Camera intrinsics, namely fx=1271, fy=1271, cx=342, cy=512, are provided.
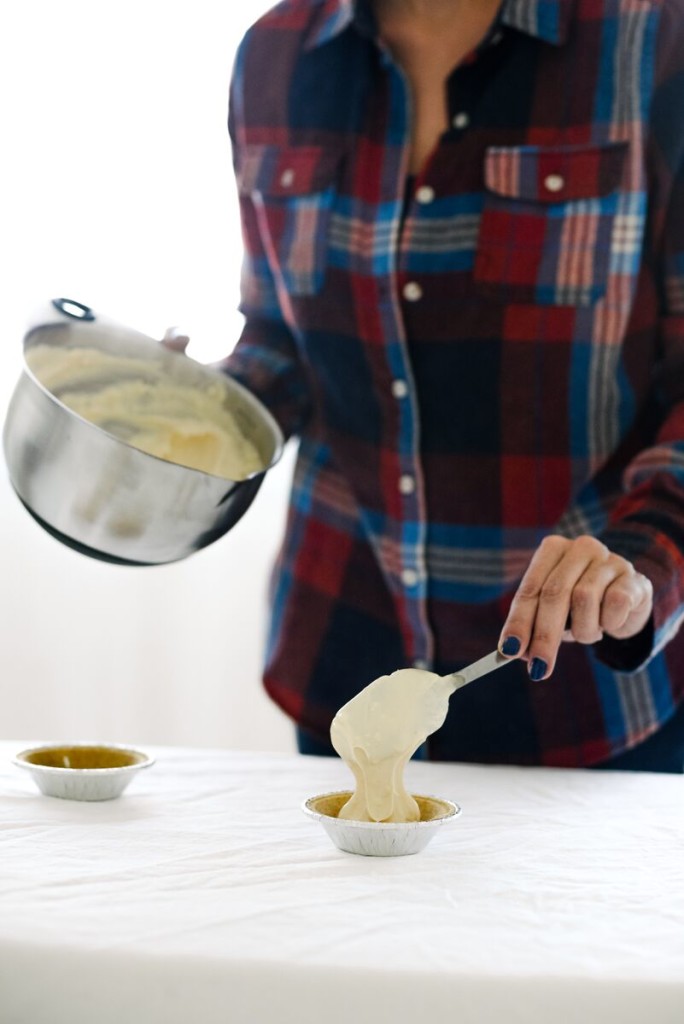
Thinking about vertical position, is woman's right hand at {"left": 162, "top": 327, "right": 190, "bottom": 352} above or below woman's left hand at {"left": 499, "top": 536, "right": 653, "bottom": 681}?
above

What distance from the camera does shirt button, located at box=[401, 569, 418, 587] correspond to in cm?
123

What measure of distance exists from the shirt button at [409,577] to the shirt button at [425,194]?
0.35m

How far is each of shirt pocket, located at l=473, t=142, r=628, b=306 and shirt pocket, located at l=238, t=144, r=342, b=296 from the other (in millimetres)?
175

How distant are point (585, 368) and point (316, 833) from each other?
520 millimetres

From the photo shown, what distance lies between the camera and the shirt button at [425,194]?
47.7 inches

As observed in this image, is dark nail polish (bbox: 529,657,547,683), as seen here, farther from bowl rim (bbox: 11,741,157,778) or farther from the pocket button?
the pocket button

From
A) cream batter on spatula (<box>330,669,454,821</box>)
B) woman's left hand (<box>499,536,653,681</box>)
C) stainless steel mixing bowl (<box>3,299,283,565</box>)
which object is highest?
stainless steel mixing bowl (<box>3,299,283,565</box>)

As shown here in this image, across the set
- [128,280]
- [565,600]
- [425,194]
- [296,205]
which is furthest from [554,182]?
[128,280]

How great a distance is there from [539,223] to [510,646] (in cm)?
50

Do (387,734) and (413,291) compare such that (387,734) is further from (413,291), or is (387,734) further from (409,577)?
(413,291)

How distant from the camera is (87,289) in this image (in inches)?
80.7

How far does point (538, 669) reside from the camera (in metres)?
0.88

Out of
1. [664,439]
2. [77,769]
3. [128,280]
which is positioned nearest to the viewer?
[77,769]

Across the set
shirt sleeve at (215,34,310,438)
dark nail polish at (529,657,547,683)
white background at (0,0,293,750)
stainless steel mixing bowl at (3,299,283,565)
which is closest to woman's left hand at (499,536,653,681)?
dark nail polish at (529,657,547,683)
